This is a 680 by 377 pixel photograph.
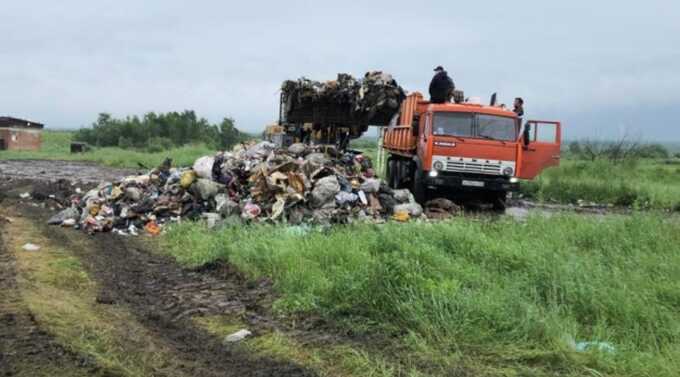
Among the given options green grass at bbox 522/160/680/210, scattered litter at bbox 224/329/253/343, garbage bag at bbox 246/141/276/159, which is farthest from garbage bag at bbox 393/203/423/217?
green grass at bbox 522/160/680/210

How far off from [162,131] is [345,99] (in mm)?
56497

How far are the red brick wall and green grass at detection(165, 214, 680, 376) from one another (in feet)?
164

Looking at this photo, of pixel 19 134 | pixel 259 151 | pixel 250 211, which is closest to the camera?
pixel 250 211

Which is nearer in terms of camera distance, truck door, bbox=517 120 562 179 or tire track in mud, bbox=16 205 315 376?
tire track in mud, bbox=16 205 315 376

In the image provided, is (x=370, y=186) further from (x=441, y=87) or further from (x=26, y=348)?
(x=26, y=348)

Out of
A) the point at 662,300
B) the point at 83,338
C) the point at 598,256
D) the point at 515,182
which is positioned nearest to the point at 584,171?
the point at 515,182

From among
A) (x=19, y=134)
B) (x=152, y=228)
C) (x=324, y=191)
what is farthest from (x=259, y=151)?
(x=19, y=134)

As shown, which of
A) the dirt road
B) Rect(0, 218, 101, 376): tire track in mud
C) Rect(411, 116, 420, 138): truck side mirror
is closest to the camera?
Rect(0, 218, 101, 376): tire track in mud

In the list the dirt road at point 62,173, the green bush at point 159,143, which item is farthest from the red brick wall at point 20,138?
the dirt road at point 62,173

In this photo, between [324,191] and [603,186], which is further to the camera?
[603,186]

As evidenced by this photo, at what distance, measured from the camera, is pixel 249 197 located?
38.0ft

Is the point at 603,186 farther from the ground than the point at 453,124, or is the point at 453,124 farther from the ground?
the point at 453,124

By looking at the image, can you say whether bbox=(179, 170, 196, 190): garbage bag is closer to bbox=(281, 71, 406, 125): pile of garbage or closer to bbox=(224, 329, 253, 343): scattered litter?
bbox=(281, 71, 406, 125): pile of garbage

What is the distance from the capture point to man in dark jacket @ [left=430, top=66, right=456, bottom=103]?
14.3 metres
